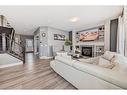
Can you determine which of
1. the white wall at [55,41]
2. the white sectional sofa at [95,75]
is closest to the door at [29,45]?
the white wall at [55,41]

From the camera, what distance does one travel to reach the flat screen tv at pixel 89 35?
19.9 feet

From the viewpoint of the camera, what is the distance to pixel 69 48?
814 cm

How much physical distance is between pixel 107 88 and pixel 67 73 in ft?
3.81

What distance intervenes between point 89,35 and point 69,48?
7.55 feet

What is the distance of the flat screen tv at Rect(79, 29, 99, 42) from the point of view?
6.05m

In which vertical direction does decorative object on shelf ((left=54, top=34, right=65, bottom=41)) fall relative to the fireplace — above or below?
above

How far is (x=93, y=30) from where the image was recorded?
6258mm

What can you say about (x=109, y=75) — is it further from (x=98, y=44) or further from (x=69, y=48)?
(x=69, y=48)

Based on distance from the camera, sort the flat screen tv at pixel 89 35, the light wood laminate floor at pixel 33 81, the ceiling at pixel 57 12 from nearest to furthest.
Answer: the light wood laminate floor at pixel 33 81, the ceiling at pixel 57 12, the flat screen tv at pixel 89 35

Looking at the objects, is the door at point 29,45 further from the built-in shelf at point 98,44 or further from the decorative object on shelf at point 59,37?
the built-in shelf at point 98,44

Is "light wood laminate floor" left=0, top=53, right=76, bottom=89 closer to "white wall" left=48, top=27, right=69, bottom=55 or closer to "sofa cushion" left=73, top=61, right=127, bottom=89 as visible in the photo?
"sofa cushion" left=73, top=61, right=127, bottom=89

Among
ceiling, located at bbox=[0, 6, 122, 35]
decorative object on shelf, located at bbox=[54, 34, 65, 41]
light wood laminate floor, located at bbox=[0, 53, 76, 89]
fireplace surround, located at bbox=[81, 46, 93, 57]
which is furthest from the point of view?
decorative object on shelf, located at bbox=[54, 34, 65, 41]

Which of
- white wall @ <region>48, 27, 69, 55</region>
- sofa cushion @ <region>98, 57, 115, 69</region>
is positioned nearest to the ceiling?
sofa cushion @ <region>98, 57, 115, 69</region>
